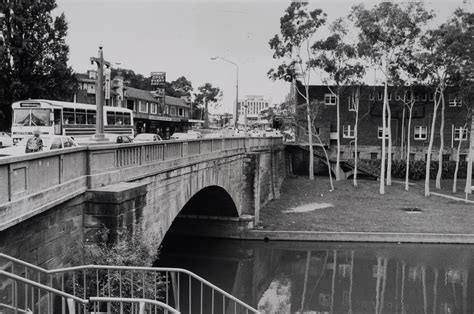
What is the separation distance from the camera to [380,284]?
2261 centimetres

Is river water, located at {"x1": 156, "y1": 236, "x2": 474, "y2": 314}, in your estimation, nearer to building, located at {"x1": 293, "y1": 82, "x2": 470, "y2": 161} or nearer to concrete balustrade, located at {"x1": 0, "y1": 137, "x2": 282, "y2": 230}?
concrete balustrade, located at {"x1": 0, "y1": 137, "x2": 282, "y2": 230}

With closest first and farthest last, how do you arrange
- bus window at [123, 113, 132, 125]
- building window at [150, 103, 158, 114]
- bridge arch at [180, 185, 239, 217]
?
bridge arch at [180, 185, 239, 217], bus window at [123, 113, 132, 125], building window at [150, 103, 158, 114]

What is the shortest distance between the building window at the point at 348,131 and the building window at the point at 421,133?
24.0ft

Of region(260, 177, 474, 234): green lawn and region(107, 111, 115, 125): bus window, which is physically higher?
region(107, 111, 115, 125): bus window

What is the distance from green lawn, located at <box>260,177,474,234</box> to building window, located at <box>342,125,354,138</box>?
1301cm

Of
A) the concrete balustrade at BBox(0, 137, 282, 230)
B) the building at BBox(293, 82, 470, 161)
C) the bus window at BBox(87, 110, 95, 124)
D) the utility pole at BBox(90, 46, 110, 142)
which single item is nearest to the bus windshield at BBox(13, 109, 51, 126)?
the bus window at BBox(87, 110, 95, 124)

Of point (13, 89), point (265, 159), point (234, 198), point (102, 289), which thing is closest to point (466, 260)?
point (234, 198)

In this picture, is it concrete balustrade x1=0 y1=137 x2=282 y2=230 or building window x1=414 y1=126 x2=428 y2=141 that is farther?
building window x1=414 y1=126 x2=428 y2=141

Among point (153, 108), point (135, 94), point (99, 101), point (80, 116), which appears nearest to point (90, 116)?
point (80, 116)

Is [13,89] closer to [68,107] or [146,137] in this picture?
[68,107]

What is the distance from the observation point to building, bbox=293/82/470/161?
5656 cm

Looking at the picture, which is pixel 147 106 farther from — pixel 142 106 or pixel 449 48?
pixel 449 48

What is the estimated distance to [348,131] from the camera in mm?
58250

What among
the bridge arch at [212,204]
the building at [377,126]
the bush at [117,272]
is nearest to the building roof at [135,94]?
the building at [377,126]
